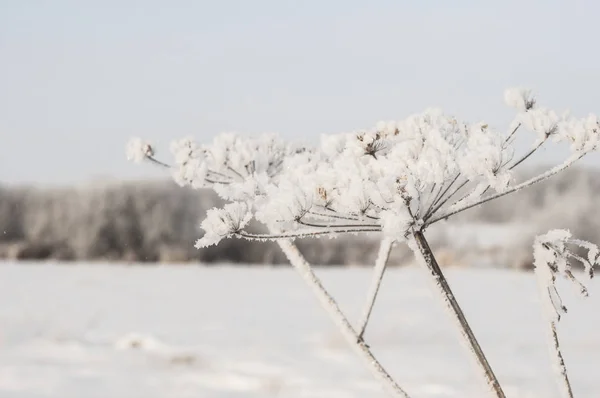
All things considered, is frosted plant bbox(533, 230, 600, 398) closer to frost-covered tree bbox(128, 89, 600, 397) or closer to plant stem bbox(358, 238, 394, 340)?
frost-covered tree bbox(128, 89, 600, 397)

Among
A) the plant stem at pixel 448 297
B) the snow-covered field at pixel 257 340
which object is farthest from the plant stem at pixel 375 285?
the snow-covered field at pixel 257 340

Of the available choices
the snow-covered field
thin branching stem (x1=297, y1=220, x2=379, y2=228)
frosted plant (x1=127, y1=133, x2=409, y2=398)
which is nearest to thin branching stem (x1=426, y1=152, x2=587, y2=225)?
thin branching stem (x1=297, y1=220, x2=379, y2=228)

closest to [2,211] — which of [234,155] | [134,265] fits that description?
[134,265]

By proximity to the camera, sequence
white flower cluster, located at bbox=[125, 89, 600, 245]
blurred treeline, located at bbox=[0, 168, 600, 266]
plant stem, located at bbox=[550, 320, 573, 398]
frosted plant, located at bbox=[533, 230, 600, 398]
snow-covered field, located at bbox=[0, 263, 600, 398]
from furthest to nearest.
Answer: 1. blurred treeline, located at bbox=[0, 168, 600, 266]
2. snow-covered field, located at bbox=[0, 263, 600, 398]
3. plant stem, located at bbox=[550, 320, 573, 398]
4. frosted plant, located at bbox=[533, 230, 600, 398]
5. white flower cluster, located at bbox=[125, 89, 600, 245]

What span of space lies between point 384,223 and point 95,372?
3.86m

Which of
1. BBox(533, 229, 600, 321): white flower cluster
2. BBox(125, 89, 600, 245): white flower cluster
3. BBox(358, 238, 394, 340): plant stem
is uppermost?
BBox(125, 89, 600, 245): white flower cluster

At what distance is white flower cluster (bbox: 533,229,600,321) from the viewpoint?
159cm

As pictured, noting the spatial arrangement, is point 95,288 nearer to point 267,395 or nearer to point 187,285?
point 187,285

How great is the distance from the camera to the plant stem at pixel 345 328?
1648mm

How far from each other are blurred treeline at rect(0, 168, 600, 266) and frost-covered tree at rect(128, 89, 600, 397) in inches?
458

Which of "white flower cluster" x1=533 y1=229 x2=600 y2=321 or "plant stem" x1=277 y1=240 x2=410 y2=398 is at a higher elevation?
"white flower cluster" x1=533 y1=229 x2=600 y2=321

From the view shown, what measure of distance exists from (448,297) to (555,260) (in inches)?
10.3

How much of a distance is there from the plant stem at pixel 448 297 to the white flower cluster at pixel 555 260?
0.71 ft

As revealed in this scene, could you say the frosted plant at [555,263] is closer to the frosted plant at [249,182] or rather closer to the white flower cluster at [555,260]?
the white flower cluster at [555,260]
